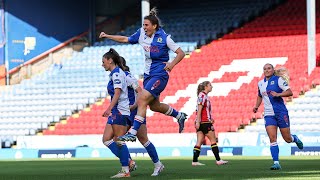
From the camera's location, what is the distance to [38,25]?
40.8 meters

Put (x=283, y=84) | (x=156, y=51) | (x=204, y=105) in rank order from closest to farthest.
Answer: (x=156, y=51) < (x=283, y=84) < (x=204, y=105)

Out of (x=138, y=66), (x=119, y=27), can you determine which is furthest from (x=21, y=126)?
(x=119, y=27)

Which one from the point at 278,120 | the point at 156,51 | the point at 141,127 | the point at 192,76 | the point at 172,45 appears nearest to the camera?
the point at 172,45

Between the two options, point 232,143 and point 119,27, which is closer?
point 232,143

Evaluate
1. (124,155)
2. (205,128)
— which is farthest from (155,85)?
(205,128)

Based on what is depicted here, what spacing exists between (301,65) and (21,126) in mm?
11478

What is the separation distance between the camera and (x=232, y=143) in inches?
1113

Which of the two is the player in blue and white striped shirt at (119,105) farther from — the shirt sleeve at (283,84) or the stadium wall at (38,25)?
the stadium wall at (38,25)

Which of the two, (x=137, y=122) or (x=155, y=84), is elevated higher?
(x=155, y=84)

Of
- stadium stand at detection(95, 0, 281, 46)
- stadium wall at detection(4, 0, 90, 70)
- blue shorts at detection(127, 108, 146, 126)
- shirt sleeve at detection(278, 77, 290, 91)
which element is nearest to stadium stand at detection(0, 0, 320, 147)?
stadium stand at detection(95, 0, 281, 46)

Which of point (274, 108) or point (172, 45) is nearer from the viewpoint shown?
point (172, 45)

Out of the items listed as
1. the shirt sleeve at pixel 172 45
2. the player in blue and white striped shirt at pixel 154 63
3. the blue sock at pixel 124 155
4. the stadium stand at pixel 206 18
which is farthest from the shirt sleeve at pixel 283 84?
the stadium stand at pixel 206 18

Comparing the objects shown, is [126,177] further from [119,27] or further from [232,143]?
[119,27]

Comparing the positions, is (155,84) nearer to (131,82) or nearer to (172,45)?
(131,82)
